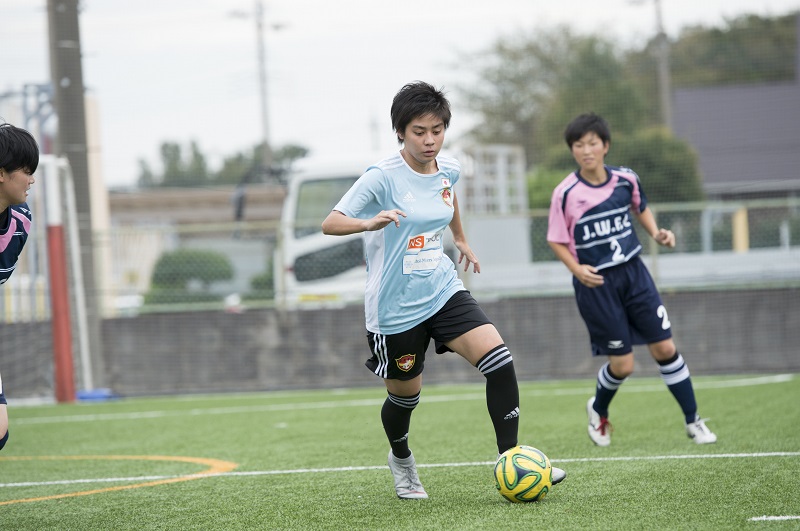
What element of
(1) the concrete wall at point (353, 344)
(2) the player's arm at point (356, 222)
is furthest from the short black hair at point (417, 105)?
(1) the concrete wall at point (353, 344)

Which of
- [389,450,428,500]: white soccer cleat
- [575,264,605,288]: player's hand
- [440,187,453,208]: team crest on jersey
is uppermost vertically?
[440,187,453,208]: team crest on jersey

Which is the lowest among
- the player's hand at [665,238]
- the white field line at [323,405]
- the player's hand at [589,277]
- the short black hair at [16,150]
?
the white field line at [323,405]

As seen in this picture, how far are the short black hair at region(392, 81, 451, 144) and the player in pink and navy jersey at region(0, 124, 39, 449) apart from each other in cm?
164

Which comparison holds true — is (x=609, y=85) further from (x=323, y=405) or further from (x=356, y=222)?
(x=356, y=222)

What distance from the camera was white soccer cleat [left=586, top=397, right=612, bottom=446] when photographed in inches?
274

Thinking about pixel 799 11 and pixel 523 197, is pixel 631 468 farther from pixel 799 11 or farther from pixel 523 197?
pixel 799 11

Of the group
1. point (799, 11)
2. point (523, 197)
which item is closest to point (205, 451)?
point (523, 197)

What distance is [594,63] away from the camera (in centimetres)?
4172

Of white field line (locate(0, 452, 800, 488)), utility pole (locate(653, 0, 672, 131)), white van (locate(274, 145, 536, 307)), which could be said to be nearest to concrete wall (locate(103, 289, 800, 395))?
white van (locate(274, 145, 536, 307))

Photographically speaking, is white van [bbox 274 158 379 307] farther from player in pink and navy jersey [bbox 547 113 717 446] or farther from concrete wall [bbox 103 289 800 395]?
player in pink and navy jersey [bbox 547 113 717 446]

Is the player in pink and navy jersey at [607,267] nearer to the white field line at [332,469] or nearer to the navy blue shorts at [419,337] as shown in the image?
the white field line at [332,469]

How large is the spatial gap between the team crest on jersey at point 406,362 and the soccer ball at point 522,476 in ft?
2.05

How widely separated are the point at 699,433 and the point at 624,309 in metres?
0.93

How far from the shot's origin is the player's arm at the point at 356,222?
15.0ft
